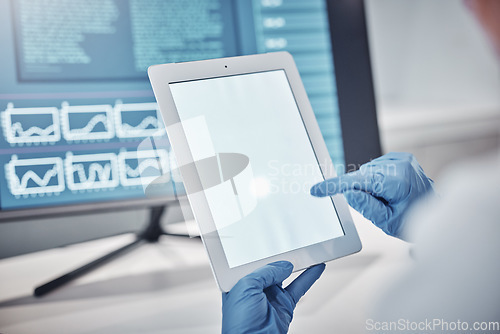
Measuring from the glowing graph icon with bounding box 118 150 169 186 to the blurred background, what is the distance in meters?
1.24

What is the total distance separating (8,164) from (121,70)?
0.21m

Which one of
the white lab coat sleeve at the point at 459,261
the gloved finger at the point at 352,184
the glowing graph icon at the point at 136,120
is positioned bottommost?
the white lab coat sleeve at the point at 459,261

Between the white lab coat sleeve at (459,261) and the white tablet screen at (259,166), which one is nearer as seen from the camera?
the white lab coat sleeve at (459,261)

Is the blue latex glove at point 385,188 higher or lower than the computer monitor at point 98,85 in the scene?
lower

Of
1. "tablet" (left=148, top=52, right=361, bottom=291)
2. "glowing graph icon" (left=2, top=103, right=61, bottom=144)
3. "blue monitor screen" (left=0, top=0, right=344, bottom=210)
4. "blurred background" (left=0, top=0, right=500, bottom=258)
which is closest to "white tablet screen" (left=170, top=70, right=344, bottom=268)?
→ "tablet" (left=148, top=52, right=361, bottom=291)

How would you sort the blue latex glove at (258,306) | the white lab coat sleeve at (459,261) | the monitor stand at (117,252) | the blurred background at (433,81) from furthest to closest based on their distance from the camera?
the blurred background at (433,81) → the monitor stand at (117,252) → the blue latex glove at (258,306) → the white lab coat sleeve at (459,261)

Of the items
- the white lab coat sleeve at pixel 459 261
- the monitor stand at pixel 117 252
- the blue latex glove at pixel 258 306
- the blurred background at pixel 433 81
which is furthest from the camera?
the blurred background at pixel 433 81

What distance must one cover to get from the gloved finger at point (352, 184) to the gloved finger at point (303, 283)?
9cm

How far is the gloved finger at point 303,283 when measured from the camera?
429mm

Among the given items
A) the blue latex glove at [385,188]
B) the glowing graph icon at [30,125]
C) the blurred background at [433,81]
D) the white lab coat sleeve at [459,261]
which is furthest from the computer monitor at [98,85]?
the blurred background at [433,81]

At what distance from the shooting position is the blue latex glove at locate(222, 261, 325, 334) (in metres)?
0.36

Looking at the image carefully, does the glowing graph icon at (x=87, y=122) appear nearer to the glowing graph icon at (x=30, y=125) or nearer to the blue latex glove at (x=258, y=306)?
the glowing graph icon at (x=30, y=125)

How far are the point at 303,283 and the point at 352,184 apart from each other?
12 centimetres

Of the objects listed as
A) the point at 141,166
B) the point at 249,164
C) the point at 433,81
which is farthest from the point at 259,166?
the point at 433,81
